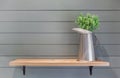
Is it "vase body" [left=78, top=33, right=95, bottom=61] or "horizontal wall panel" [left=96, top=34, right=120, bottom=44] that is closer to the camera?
"vase body" [left=78, top=33, right=95, bottom=61]

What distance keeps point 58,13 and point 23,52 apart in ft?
1.30

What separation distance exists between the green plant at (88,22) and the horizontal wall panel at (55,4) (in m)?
0.16

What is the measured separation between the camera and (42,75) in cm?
170

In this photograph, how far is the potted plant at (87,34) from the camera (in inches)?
59.4

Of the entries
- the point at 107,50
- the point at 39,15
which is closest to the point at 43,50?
the point at 39,15

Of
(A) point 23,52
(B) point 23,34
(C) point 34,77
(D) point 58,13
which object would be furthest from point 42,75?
(D) point 58,13

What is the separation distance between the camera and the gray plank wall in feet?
5.56

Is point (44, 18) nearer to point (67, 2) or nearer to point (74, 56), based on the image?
point (67, 2)

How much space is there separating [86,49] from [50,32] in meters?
0.34

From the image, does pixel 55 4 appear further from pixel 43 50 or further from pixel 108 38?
pixel 108 38

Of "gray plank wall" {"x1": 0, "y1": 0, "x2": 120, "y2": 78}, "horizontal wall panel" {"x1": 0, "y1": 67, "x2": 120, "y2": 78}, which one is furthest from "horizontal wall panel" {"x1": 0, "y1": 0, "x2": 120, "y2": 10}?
"horizontal wall panel" {"x1": 0, "y1": 67, "x2": 120, "y2": 78}

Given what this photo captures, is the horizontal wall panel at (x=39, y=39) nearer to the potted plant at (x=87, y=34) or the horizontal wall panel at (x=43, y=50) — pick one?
the horizontal wall panel at (x=43, y=50)

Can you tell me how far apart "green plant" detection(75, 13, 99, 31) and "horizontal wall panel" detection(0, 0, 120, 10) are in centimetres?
16

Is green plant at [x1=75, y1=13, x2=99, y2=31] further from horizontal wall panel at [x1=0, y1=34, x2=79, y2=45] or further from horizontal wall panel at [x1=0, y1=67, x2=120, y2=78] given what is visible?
horizontal wall panel at [x1=0, y1=67, x2=120, y2=78]
